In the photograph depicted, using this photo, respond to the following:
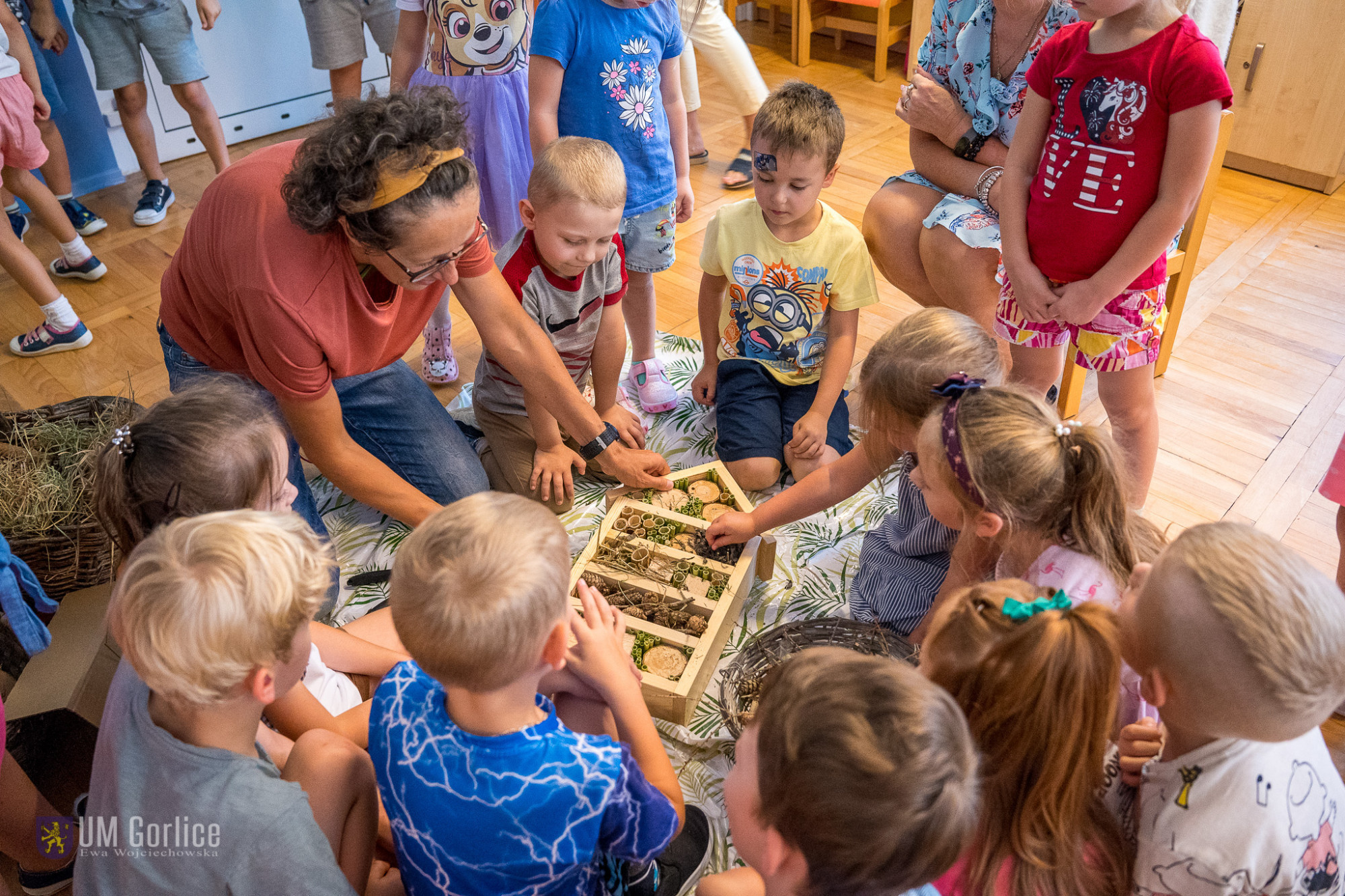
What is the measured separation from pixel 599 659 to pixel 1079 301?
47.2 inches

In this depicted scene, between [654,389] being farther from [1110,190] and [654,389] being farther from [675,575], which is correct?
[1110,190]

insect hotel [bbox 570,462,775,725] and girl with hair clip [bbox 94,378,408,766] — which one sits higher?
girl with hair clip [bbox 94,378,408,766]

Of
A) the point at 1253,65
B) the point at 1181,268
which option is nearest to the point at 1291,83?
the point at 1253,65

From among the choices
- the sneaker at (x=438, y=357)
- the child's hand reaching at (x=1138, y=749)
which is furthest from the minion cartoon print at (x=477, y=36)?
the child's hand reaching at (x=1138, y=749)

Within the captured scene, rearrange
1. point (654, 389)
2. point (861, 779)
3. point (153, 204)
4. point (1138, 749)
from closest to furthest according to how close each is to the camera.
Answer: point (861, 779)
point (1138, 749)
point (654, 389)
point (153, 204)

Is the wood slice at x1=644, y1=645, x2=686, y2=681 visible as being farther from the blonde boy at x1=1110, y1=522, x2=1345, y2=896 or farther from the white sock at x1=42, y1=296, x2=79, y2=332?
the white sock at x1=42, y1=296, x2=79, y2=332

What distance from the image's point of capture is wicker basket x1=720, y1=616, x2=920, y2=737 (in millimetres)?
1562

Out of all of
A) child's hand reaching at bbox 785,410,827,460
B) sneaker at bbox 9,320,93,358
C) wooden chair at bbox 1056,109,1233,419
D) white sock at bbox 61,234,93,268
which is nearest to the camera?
child's hand reaching at bbox 785,410,827,460

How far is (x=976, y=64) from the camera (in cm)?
218

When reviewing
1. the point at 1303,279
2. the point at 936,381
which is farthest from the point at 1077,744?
the point at 1303,279

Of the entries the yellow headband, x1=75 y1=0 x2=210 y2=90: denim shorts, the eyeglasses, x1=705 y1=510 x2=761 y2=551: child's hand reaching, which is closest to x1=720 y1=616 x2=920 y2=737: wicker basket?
x1=705 y1=510 x2=761 y2=551: child's hand reaching

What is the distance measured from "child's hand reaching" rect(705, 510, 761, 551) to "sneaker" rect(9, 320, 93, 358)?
210cm

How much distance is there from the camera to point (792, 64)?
4.63 m

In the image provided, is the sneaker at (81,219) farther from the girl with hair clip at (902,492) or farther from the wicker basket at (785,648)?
the wicker basket at (785,648)
